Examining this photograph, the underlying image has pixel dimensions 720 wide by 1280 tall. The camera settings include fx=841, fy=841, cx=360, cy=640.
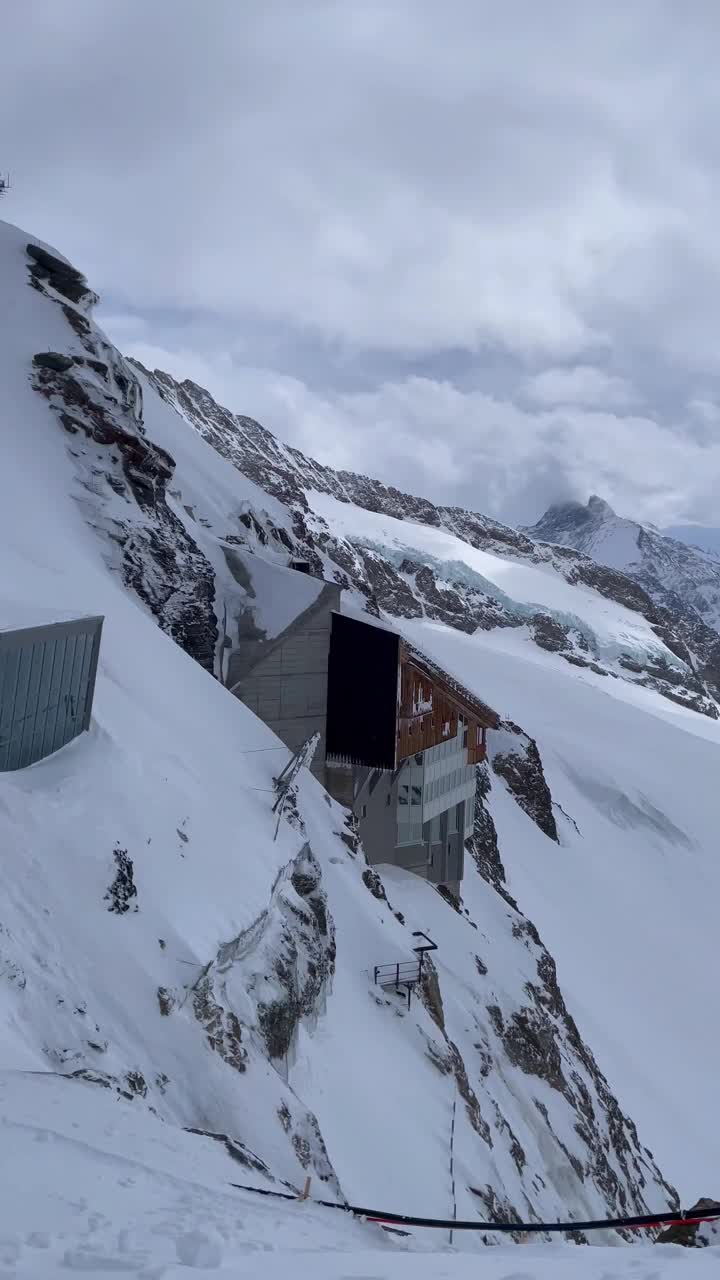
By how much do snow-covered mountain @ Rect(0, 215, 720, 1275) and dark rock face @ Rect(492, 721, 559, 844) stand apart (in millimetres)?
187

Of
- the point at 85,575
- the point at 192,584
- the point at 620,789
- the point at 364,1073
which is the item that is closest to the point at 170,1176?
the point at 364,1073

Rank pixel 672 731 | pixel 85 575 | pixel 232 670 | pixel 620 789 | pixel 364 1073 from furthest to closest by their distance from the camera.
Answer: pixel 672 731
pixel 620 789
pixel 232 670
pixel 85 575
pixel 364 1073

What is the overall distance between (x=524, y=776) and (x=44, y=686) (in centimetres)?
4575

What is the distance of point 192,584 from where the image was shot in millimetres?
27922

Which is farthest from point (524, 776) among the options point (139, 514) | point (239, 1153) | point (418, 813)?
point (239, 1153)

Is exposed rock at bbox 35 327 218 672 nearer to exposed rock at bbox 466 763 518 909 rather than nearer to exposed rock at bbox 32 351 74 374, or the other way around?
exposed rock at bbox 32 351 74 374

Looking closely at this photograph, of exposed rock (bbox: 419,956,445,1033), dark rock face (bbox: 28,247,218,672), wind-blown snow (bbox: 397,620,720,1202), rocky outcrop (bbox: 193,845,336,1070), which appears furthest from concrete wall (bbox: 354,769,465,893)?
wind-blown snow (bbox: 397,620,720,1202)

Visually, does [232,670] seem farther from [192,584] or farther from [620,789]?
[620,789]

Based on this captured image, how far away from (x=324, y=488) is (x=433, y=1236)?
161 metres

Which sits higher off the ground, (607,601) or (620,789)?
(607,601)

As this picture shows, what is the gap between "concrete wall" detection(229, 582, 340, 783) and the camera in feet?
85.0

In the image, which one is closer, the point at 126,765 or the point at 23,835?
the point at 23,835

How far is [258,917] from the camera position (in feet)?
42.4

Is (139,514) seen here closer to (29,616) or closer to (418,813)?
(418,813)
